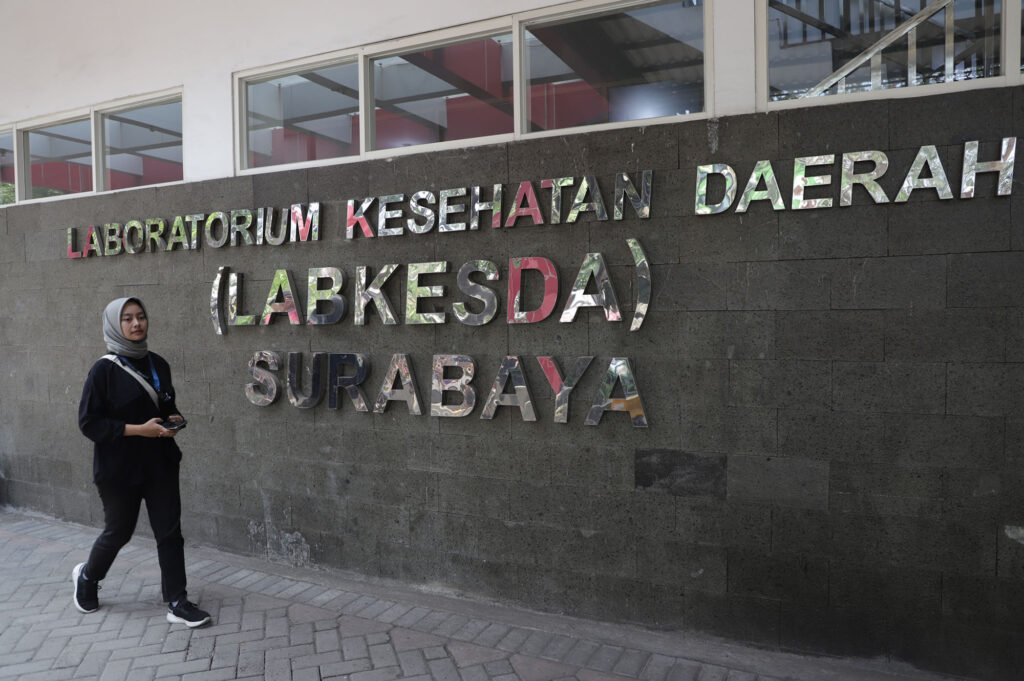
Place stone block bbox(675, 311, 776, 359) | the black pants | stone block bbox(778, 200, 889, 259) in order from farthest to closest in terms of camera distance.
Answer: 1. the black pants
2. stone block bbox(675, 311, 776, 359)
3. stone block bbox(778, 200, 889, 259)

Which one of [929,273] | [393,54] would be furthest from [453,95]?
[929,273]

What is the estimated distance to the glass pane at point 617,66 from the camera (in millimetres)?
3682

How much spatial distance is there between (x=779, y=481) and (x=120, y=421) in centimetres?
363

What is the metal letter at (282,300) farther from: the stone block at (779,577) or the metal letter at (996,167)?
the metal letter at (996,167)

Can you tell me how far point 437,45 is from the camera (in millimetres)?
4316

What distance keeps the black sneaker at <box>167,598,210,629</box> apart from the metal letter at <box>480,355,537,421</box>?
6.67ft

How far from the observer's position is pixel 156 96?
17.3ft

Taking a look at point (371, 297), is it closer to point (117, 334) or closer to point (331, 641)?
point (117, 334)

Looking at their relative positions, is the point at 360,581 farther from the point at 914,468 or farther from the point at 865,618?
the point at 914,468

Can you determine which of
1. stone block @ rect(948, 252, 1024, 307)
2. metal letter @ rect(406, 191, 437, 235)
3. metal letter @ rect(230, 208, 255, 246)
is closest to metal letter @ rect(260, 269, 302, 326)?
metal letter @ rect(230, 208, 255, 246)

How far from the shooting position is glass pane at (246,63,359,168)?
15.1ft

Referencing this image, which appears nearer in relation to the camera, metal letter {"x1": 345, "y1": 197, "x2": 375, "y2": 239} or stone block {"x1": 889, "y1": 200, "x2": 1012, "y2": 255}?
stone block {"x1": 889, "y1": 200, "x2": 1012, "y2": 255}

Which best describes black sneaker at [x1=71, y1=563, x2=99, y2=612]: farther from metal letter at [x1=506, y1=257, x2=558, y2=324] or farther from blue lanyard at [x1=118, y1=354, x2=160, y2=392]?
metal letter at [x1=506, y1=257, x2=558, y2=324]

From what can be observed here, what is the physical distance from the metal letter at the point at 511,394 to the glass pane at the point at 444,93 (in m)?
1.47
